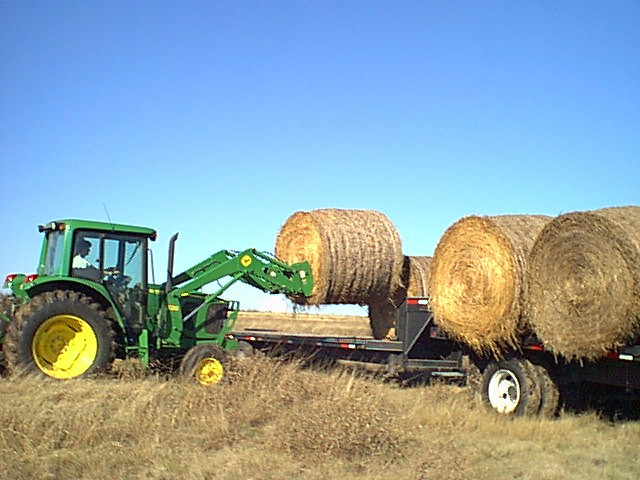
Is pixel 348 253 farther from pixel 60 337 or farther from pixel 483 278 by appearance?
pixel 60 337

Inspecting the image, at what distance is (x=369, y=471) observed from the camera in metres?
6.26

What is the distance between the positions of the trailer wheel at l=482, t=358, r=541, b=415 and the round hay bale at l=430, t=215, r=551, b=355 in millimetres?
263

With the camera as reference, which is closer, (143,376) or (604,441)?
(604,441)

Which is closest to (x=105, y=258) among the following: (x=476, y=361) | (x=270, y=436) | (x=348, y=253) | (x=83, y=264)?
(x=83, y=264)

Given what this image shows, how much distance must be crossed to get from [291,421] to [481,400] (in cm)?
367

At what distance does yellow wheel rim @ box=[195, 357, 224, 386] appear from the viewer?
10.3 m

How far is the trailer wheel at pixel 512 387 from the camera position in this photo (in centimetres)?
919

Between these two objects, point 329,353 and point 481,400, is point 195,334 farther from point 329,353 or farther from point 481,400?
point 481,400

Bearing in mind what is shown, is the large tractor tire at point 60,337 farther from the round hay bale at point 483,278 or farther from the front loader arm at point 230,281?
Result: the round hay bale at point 483,278

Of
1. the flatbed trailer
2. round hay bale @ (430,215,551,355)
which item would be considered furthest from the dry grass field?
round hay bale @ (430,215,551,355)

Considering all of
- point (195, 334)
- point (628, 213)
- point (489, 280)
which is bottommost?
point (195, 334)

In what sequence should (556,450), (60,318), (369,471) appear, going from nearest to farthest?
(369,471)
(556,450)
(60,318)

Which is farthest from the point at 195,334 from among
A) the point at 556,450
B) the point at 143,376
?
the point at 556,450

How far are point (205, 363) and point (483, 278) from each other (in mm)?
3663
